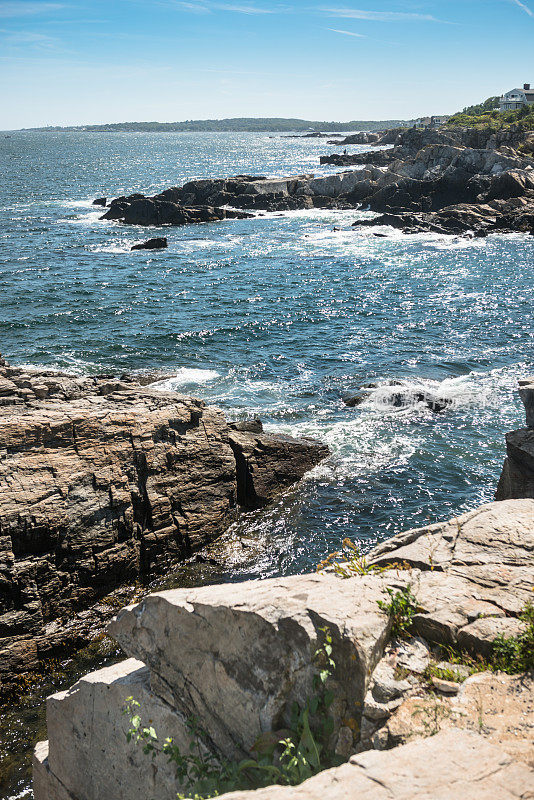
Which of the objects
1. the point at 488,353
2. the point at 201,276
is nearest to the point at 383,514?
the point at 488,353

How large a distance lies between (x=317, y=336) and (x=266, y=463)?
16401 millimetres

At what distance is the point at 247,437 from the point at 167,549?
450 centimetres

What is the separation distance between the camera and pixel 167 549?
588 inches

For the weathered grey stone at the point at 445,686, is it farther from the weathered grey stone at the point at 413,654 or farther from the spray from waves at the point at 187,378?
the spray from waves at the point at 187,378

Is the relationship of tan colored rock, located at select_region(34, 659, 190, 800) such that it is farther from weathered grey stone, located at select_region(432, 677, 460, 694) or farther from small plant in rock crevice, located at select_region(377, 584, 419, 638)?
weathered grey stone, located at select_region(432, 677, 460, 694)

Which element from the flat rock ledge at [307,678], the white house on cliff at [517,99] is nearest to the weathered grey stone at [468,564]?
the flat rock ledge at [307,678]

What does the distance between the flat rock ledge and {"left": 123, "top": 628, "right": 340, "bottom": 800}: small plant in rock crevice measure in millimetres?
91

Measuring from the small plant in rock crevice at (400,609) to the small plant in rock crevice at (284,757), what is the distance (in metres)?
0.98

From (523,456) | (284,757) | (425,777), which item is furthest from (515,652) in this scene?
(523,456)

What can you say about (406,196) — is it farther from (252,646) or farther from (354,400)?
(252,646)

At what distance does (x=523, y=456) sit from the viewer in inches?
500

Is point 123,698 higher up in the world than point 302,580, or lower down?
lower down

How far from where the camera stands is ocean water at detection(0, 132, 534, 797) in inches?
682

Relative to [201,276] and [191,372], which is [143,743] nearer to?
[191,372]
